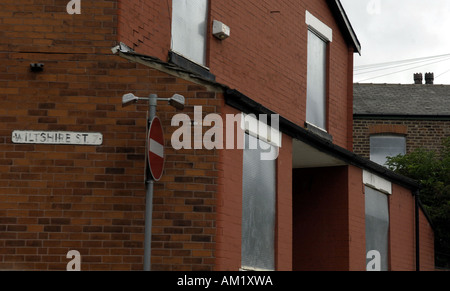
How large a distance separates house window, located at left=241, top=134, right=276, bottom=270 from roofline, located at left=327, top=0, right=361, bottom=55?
21.9 feet

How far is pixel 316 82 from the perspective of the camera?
1633cm

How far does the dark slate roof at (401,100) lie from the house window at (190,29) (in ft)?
49.7

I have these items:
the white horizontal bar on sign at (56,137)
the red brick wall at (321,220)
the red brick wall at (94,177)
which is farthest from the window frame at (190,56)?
the red brick wall at (321,220)

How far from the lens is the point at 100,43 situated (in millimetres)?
10125

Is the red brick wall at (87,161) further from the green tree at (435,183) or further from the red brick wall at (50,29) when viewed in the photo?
the green tree at (435,183)

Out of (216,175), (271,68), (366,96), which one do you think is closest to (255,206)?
(216,175)

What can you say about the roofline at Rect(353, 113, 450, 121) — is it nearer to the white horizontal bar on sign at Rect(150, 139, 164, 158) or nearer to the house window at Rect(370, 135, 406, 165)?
the house window at Rect(370, 135, 406, 165)

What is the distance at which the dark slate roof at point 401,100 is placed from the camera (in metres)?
27.1

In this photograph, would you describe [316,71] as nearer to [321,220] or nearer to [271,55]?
[271,55]

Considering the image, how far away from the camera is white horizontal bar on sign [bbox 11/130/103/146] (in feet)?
→ 32.0

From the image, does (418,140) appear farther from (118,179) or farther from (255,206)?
(118,179)

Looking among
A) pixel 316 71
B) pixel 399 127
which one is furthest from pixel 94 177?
pixel 399 127

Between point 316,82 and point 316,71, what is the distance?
26 centimetres
